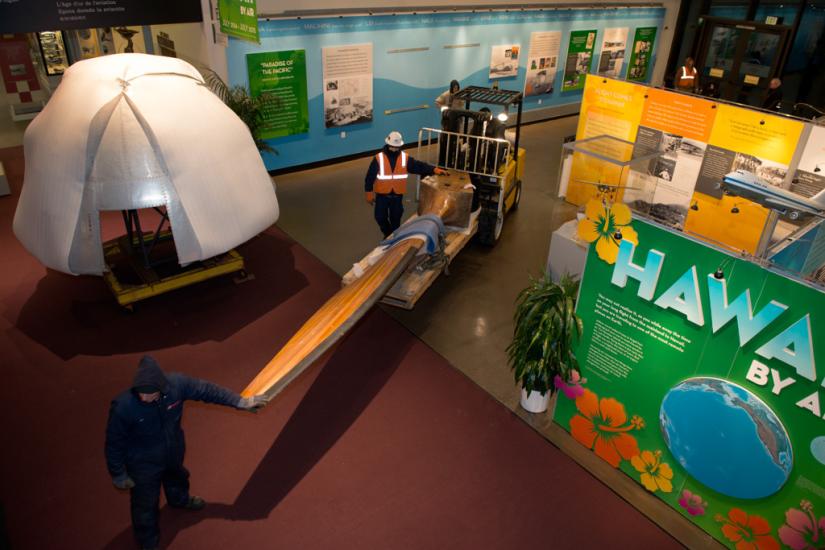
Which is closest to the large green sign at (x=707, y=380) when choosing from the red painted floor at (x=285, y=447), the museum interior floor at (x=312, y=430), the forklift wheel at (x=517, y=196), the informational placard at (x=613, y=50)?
the museum interior floor at (x=312, y=430)

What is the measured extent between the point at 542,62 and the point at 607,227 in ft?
36.8

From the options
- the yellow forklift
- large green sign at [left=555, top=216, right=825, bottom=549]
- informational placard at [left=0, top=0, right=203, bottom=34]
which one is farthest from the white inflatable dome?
large green sign at [left=555, top=216, right=825, bottom=549]

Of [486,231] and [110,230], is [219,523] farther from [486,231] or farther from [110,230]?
[110,230]

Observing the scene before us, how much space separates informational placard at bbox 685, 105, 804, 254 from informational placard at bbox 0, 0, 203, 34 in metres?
7.84

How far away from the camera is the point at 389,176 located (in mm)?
7219

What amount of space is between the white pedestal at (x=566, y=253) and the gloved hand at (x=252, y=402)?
11.4ft

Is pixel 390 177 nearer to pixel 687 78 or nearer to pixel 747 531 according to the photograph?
pixel 747 531

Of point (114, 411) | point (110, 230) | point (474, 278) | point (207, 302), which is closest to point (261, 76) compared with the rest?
point (110, 230)

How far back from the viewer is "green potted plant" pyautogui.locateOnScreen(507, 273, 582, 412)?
4.81 m

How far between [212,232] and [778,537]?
5.65 metres

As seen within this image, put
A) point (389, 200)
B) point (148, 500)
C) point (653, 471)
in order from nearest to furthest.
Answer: point (148, 500) → point (653, 471) → point (389, 200)

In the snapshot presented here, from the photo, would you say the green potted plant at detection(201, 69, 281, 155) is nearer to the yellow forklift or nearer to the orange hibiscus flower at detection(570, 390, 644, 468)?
the yellow forklift

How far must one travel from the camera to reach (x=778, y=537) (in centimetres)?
397

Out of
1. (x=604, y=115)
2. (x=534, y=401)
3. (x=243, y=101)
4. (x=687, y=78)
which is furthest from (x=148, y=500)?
(x=687, y=78)
